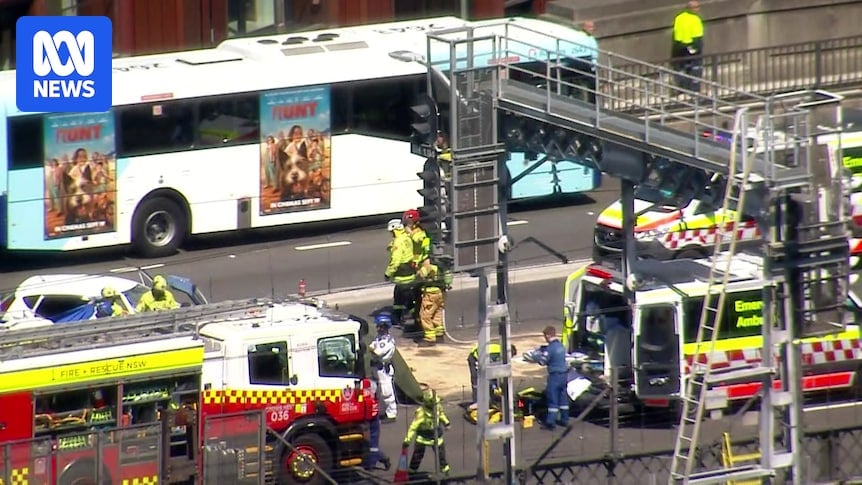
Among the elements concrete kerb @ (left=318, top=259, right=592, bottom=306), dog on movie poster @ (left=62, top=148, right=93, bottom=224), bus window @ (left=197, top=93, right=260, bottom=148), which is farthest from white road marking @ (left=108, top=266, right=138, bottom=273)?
concrete kerb @ (left=318, top=259, right=592, bottom=306)

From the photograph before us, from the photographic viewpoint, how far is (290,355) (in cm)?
2097

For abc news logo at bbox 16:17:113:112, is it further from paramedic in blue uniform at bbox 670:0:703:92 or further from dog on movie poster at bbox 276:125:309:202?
paramedic in blue uniform at bbox 670:0:703:92

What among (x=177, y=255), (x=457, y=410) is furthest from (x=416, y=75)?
(x=457, y=410)

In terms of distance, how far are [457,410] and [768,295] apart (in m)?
7.09

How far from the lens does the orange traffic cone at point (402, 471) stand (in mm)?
20297

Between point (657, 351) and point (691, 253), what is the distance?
469 centimetres

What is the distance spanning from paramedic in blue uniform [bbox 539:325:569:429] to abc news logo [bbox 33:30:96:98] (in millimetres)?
9799

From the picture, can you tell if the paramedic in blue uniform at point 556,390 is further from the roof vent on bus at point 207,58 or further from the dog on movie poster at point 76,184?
the roof vent on bus at point 207,58

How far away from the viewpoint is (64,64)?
3162 cm

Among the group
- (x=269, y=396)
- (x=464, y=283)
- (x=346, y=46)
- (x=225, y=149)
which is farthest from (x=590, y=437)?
(x=346, y=46)

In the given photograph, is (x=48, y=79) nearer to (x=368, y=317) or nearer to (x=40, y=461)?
(x=368, y=317)

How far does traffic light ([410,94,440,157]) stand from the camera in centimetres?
1811

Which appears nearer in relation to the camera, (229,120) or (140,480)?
(140,480)

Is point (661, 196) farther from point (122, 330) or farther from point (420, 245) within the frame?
point (420, 245)
